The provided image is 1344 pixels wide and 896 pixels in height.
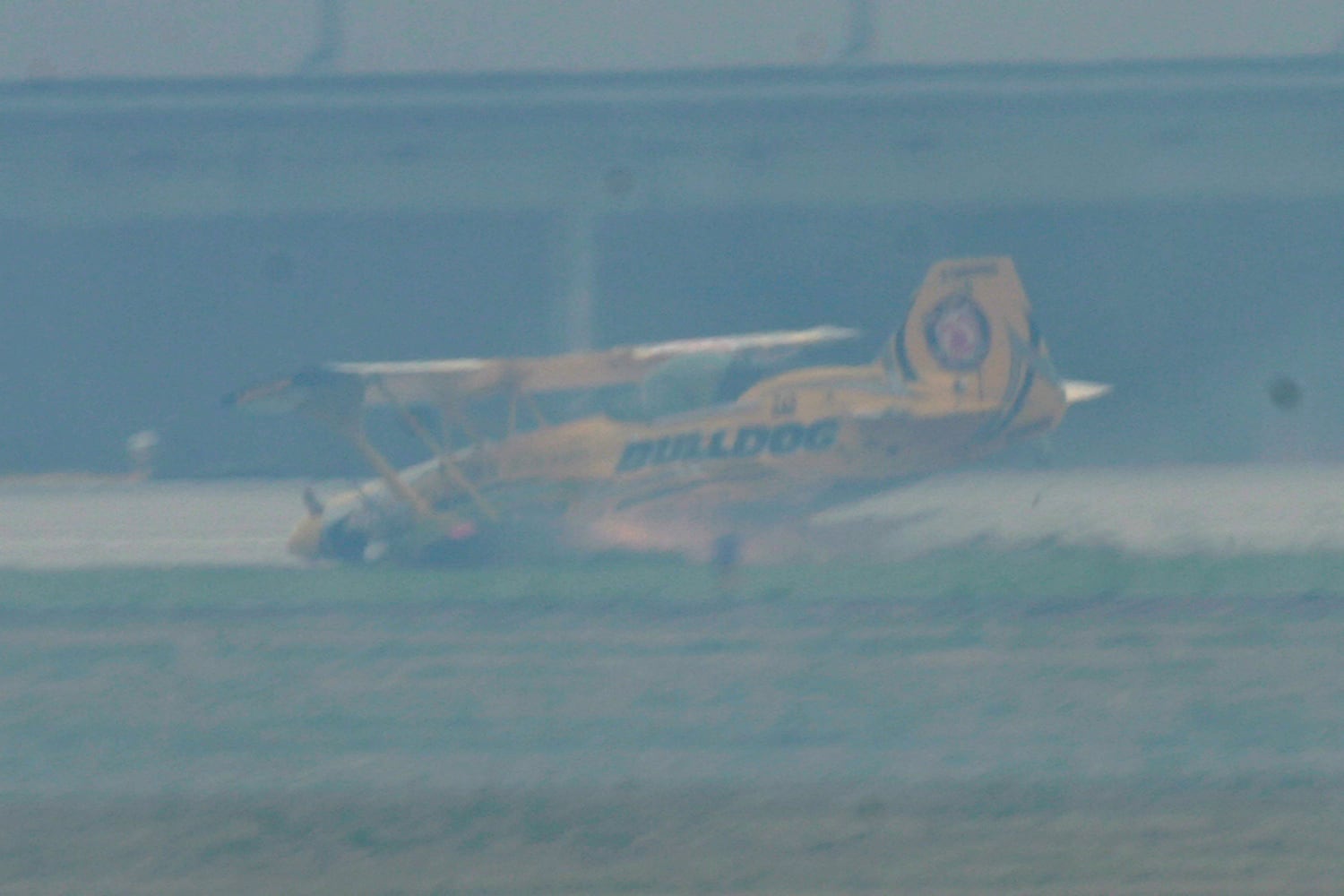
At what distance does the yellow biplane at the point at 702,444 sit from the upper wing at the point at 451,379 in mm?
28

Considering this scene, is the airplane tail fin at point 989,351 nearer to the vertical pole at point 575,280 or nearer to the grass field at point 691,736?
the grass field at point 691,736

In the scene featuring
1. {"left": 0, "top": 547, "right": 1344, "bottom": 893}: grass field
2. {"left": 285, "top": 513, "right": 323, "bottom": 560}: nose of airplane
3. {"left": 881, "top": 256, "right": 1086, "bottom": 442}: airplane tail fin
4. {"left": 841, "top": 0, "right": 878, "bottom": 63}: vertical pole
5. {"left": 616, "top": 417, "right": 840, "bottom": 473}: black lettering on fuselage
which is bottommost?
{"left": 0, "top": 547, "right": 1344, "bottom": 893}: grass field

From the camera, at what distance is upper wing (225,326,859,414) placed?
16.0m

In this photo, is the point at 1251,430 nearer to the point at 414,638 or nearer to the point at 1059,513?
the point at 1059,513

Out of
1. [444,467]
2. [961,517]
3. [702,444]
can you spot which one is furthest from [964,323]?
[444,467]

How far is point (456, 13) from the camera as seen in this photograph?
2883cm

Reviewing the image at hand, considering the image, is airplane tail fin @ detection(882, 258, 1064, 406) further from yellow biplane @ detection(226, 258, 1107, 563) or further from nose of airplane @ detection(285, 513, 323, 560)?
nose of airplane @ detection(285, 513, 323, 560)

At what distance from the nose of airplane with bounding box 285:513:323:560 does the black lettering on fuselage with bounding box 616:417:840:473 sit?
125 inches

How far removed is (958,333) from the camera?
16.4 meters

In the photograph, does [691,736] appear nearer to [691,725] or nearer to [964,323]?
[691,725]

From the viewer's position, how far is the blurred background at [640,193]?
27.2 metres

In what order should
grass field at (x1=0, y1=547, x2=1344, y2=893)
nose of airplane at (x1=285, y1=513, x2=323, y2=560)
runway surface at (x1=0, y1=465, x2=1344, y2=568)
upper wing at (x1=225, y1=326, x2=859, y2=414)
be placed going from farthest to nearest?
runway surface at (x1=0, y1=465, x2=1344, y2=568) < nose of airplane at (x1=285, y1=513, x2=323, y2=560) < upper wing at (x1=225, y1=326, x2=859, y2=414) < grass field at (x1=0, y1=547, x2=1344, y2=893)

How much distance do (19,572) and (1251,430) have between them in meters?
20.7

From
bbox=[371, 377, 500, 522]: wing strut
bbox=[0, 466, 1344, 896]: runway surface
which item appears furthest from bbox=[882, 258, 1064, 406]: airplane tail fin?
bbox=[371, 377, 500, 522]: wing strut
